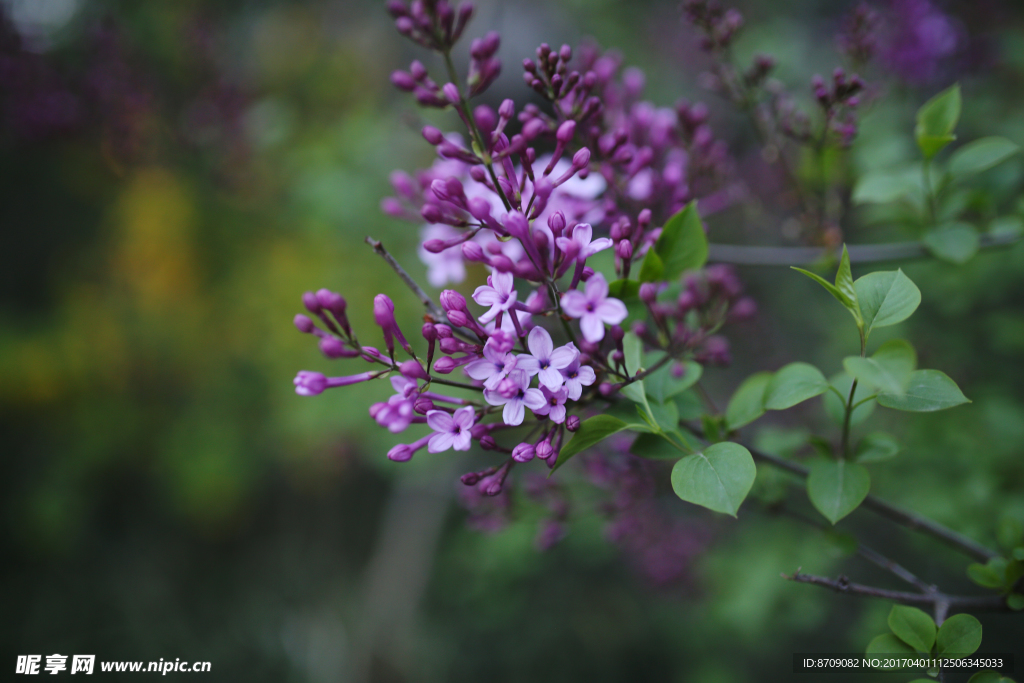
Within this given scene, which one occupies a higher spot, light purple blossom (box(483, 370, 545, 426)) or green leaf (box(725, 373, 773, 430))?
light purple blossom (box(483, 370, 545, 426))

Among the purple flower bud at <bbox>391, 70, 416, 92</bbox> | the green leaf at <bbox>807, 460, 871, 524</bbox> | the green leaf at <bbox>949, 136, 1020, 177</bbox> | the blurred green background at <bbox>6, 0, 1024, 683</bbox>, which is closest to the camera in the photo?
the green leaf at <bbox>807, 460, 871, 524</bbox>

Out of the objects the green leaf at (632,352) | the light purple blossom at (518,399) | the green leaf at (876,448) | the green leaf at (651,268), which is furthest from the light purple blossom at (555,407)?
the green leaf at (876,448)

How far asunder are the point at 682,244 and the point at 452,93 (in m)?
0.47

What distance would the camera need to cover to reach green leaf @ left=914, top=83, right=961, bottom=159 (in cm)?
110

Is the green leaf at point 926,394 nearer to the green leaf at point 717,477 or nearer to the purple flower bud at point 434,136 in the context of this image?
the green leaf at point 717,477

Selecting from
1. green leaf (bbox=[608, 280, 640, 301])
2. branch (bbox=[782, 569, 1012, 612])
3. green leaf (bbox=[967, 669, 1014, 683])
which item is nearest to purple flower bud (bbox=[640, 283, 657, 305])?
green leaf (bbox=[608, 280, 640, 301])

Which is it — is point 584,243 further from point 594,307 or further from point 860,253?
point 860,253

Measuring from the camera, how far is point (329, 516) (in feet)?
16.4

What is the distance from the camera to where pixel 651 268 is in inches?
34.8

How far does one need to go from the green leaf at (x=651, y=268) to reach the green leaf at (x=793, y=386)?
0.85 feet

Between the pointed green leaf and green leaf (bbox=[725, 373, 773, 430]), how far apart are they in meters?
0.28

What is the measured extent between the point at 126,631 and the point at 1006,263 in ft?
19.2

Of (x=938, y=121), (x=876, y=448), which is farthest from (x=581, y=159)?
(x=938, y=121)

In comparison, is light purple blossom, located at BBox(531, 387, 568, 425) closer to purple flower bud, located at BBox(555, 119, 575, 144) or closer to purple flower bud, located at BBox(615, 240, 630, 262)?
purple flower bud, located at BBox(615, 240, 630, 262)
